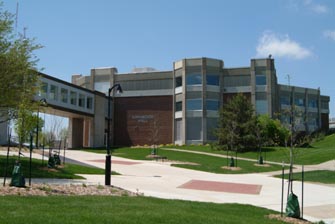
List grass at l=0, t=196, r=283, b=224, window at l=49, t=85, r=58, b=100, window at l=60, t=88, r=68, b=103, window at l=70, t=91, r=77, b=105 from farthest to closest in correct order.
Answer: window at l=70, t=91, r=77, b=105, window at l=60, t=88, r=68, b=103, window at l=49, t=85, r=58, b=100, grass at l=0, t=196, r=283, b=224

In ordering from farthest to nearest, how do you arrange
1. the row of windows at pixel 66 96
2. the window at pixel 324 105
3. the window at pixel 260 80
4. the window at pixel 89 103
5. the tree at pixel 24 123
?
the window at pixel 324 105 < the window at pixel 89 103 < the window at pixel 260 80 < the row of windows at pixel 66 96 < the tree at pixel 24 123

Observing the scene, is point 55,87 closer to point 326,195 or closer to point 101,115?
point 101,115

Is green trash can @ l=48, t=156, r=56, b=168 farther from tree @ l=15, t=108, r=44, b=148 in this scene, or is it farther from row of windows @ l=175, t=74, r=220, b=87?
row of windows @ l=175, t=74, r=220, b=87

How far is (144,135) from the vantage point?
199ft

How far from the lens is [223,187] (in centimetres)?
1853

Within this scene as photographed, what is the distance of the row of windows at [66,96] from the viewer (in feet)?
151

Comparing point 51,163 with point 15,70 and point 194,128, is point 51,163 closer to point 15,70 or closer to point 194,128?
point 15,70

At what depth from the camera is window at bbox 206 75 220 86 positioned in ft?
189

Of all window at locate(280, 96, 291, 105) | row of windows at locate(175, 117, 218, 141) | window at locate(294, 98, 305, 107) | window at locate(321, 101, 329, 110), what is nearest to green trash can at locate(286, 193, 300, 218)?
row of windows at locate(175, 117, 218, 141)

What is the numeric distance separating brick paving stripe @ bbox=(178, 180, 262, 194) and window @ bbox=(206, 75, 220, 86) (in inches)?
1494

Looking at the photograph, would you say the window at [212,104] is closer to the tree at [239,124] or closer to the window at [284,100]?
the tree at [239,124]

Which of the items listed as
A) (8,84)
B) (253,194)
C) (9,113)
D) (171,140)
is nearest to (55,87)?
(171,140)

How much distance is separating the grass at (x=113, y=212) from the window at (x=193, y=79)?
45939 mm

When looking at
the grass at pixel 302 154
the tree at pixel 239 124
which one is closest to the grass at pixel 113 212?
the grass at pixel 302 154
